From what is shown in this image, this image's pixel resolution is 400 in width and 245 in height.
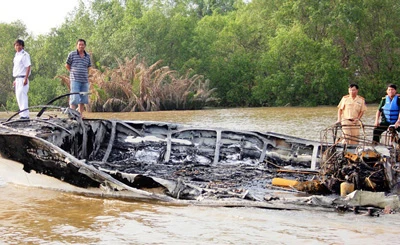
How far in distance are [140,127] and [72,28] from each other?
38.9 metres

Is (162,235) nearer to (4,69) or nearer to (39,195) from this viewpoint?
(39,195)

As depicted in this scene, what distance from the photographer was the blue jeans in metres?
10.8

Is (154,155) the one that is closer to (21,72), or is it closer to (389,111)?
(21,72)

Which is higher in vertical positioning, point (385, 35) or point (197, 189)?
point (385, 35)

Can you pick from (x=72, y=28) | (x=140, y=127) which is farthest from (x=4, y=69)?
(x=140, y=127)

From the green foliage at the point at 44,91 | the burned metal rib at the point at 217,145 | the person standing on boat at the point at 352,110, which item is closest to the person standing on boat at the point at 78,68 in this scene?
the burned metal rib at the point at 217,145

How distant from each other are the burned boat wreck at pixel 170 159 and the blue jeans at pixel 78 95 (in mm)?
378

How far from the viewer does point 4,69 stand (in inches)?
1667

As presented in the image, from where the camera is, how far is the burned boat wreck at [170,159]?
7727 mm

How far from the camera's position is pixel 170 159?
35.7 ft

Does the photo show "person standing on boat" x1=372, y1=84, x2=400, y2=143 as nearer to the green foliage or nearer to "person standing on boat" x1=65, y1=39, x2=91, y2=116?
"person standing on boat" x1=65, y1=39, x2=91, y2=116

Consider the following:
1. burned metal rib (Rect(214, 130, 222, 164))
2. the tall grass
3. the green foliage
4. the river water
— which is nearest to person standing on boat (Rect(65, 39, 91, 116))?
burned metal rib (Rect(214, 130, 222, 164))

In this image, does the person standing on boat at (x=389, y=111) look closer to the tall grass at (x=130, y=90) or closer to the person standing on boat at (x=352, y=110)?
the person standing on boat at (x=352, y=110)

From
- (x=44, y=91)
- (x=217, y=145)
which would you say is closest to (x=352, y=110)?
(x=217, y=145)
